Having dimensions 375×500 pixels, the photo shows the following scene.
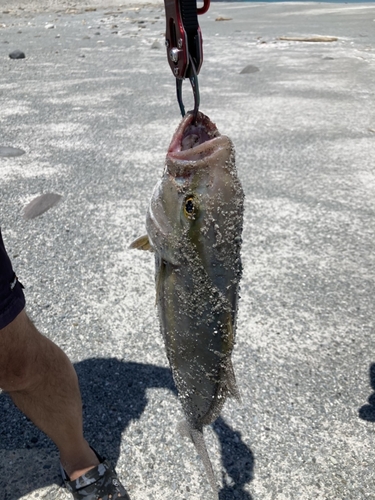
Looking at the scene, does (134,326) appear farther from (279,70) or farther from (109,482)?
(279,70)

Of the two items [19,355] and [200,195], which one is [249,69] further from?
[200,195]

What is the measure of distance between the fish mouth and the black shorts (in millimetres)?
1002

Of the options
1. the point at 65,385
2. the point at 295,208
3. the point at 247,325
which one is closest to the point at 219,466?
the point at 65,385

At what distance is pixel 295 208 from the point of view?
5.51m

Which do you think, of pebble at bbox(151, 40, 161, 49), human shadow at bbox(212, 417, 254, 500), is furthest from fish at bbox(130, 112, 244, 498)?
pebble at bbox(151, 40, 161, 49)

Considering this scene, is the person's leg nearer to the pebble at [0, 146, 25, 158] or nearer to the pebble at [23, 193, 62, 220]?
the pebble at [23, 193, 62, 220]

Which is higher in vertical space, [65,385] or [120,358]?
[65,385]

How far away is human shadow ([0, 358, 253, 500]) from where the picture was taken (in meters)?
2.72

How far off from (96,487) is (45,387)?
633 millimetres

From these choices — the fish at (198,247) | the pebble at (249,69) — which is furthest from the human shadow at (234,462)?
the pebble at (249,69)

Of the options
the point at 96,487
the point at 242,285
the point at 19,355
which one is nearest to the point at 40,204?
the point at 242,285

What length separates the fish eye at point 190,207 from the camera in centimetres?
161

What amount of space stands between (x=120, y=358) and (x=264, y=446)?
122 cm

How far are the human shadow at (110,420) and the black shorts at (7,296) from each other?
1.13 metres
